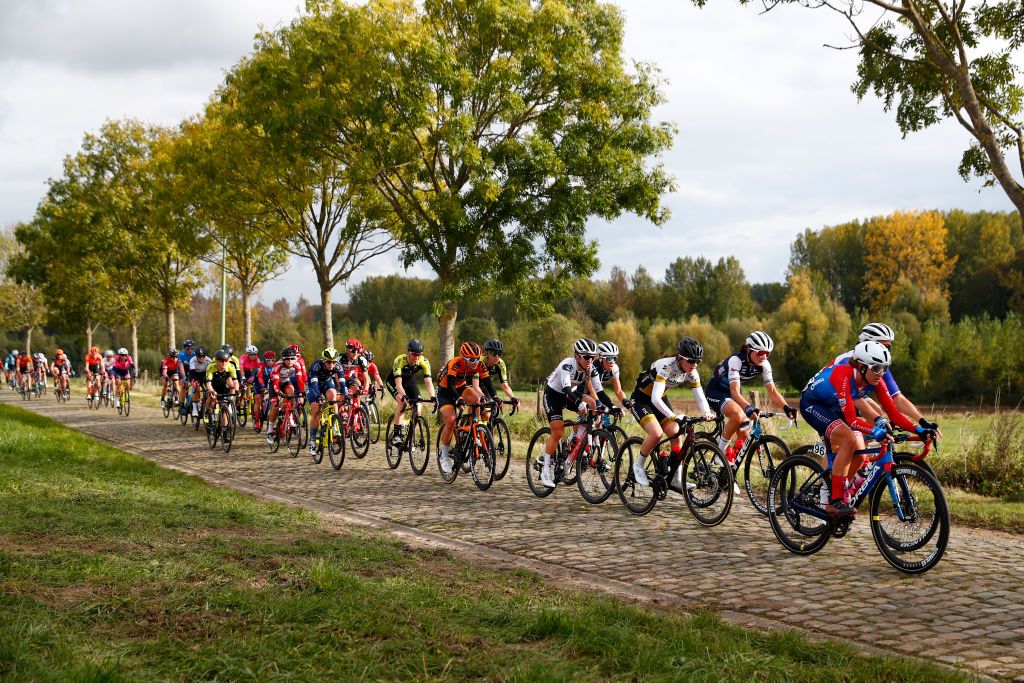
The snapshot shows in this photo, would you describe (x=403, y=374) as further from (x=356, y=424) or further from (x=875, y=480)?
(x=875, y=480)

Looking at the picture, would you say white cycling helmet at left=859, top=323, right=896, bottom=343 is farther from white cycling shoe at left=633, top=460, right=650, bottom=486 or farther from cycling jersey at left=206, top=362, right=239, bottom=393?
cycling jersey at left=206, top=362, right=239, bottom=393

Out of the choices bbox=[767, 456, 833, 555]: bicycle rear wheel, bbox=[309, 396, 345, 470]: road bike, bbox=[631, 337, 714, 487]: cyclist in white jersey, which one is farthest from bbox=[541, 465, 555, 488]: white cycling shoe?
bbox=[309, 396, 345, 470]: road bike

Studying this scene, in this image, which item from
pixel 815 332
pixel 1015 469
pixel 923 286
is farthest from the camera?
pixel 923 286

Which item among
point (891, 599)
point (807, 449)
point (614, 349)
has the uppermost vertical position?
point (614, 349)

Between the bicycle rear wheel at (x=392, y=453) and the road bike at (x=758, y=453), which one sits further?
the bicycle rear wheel at (x=392, y=453)

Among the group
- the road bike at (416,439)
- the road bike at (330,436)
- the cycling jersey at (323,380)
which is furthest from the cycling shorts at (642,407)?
the cycling jersey at (323,380)

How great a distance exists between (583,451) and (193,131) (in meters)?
23.3

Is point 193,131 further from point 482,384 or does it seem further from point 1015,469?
point 1015,469

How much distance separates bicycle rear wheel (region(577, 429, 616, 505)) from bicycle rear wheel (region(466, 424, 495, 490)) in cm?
158

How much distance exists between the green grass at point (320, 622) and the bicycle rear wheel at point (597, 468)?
347 centimetres

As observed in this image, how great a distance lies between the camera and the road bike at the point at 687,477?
30.8 feet

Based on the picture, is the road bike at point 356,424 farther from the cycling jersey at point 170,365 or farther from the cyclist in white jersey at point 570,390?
the cycling jersey at point 170,365

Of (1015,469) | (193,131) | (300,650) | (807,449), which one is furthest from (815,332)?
(300,650)

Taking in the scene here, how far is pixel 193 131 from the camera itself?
29.4 metres
